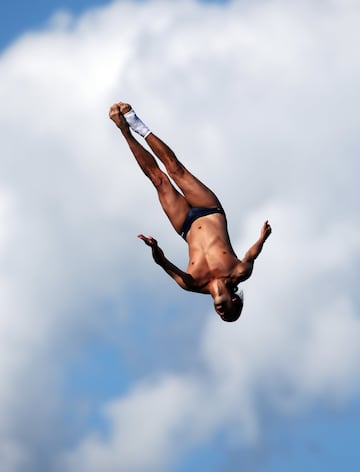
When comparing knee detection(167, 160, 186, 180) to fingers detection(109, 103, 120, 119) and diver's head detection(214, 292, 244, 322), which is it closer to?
fingers detection(109, 103, 120, 119)

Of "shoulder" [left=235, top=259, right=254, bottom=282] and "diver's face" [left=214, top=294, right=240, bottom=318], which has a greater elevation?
"shoulder" [left=235, top=259, right=254, bottom=282]

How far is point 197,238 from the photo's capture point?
102ft

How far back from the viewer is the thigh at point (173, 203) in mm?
31938

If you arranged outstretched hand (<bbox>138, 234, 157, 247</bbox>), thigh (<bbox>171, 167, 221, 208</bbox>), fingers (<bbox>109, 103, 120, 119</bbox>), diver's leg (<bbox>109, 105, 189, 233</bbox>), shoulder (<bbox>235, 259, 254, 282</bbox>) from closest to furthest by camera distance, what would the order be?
outstretched hand (<bbox>138, 234, 157, 247</bbox>), shoulder (<bbox>235, 259, 254, 282</bbox>), thigh (<bbox>171, 167, 221, 208</bbox>), diver's leg (<bbox>109, 105, 189, 233</bbox>), fingers (<bbox>109, 103, 120, 119</bbox>)

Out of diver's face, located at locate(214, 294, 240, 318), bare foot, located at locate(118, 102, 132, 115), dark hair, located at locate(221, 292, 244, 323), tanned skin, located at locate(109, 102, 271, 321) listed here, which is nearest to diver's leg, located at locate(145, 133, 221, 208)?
tanned skin, located at locate(109, 102, 271, 321)

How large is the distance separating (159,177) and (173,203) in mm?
705

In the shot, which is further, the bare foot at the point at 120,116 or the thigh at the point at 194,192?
the bare foot at the point at 120,116

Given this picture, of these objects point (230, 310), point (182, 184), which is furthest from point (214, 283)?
point (182, 184)

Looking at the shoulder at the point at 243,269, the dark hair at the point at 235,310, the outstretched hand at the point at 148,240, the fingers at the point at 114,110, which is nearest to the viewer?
the outstretched hand at the point at 148,240

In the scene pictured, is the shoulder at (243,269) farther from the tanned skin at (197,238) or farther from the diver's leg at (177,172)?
the diver's leg at (177,172)

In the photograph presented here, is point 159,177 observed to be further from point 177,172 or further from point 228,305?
point 228,305

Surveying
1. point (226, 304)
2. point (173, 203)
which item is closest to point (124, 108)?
point (173, 203)

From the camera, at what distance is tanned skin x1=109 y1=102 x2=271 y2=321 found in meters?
30.1

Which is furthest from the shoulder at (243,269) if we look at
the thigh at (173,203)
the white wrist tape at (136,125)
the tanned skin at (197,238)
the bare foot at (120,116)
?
the bare foot at (120,116)
